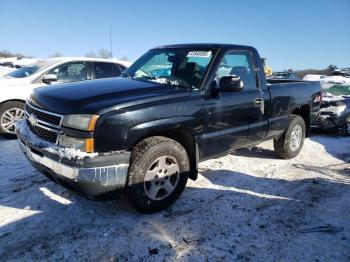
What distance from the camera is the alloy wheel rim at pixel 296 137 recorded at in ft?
20.0

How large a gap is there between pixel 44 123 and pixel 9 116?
3884mm

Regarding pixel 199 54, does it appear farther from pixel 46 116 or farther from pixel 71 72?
pixel 71 72

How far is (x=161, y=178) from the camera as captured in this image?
12.6ft

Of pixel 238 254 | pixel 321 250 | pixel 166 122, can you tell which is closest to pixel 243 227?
pixel 238 254

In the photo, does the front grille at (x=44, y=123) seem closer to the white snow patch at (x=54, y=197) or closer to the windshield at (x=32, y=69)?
the white snow patch at (x=54, y=197)

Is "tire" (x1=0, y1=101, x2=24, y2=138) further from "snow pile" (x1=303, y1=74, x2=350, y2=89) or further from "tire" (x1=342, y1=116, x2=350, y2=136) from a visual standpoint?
"snow pile" (x1=303, y1=74, x2=350, y2=89)

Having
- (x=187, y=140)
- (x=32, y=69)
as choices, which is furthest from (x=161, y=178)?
(x=32, y=69)

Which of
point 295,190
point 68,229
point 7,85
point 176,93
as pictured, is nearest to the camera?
point 68,229

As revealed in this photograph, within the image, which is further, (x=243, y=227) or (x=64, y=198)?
(x=64, y=198)

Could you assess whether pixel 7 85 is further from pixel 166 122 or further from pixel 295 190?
pixel 295 190

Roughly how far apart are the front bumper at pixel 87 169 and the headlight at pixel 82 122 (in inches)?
9.1

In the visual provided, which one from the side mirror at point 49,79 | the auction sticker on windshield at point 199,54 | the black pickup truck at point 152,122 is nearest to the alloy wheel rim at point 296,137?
the black pickup truck at point 152,122

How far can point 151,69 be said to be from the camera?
473 centimetres

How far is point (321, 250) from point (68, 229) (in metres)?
2.41
